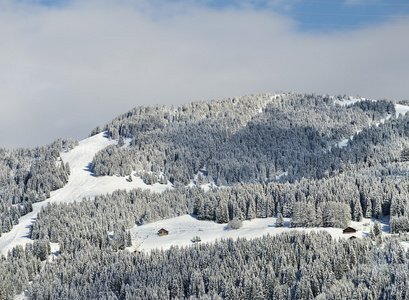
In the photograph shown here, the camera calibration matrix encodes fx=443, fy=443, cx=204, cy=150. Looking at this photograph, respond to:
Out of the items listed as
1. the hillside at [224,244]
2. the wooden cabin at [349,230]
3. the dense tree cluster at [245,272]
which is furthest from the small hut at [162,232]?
the wooden cabin at [349,230]

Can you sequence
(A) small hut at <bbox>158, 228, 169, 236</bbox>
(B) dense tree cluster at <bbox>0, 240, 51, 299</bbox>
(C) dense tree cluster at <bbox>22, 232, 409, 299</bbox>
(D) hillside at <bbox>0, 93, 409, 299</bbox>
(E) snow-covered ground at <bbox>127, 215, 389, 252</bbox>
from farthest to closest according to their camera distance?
(A) small hut at <bbox>158, 228, 169, 236</bbox> < (E) snow-covered ground at <bbox>127, 215, 389, 252</bbox> < (B) dense tree cluster at <bbox>0, 240, 51, 299</bbox> < (D) hillside at <bbox>0, 93, 409, 299</bbox> < (C) dense tree cluster at <bbox>22, 232, 409, 299</bbox>

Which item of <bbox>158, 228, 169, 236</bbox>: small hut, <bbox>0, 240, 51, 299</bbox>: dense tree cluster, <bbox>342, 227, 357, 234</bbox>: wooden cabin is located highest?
<bbox>342, 227, 357, 234</bbox>: wooden cabin

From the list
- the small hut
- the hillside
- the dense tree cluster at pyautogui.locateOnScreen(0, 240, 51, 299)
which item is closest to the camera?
the hillside

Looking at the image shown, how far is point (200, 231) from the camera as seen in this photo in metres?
147

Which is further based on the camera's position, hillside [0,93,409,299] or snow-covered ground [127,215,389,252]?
snow-covered ground [127,215,389,252]

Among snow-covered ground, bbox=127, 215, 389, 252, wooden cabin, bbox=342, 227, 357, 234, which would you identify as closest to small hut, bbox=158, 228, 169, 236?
snow-covered ground, bbox=127, 215, 389, 252

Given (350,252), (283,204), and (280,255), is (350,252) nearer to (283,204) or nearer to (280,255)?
(280,255)

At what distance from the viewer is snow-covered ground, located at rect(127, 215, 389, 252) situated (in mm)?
129250

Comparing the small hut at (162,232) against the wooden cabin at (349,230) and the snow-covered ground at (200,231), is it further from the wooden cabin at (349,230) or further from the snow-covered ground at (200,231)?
the wooden cabin at (349,230)

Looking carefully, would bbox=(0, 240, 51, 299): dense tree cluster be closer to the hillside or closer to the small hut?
the hillside

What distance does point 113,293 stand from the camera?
108m

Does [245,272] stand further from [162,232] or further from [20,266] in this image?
[20,266]

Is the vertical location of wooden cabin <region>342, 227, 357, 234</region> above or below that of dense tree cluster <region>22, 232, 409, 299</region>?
above

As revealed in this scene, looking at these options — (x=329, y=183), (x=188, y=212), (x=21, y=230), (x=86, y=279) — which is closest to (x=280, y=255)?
(x=86, y=279)
